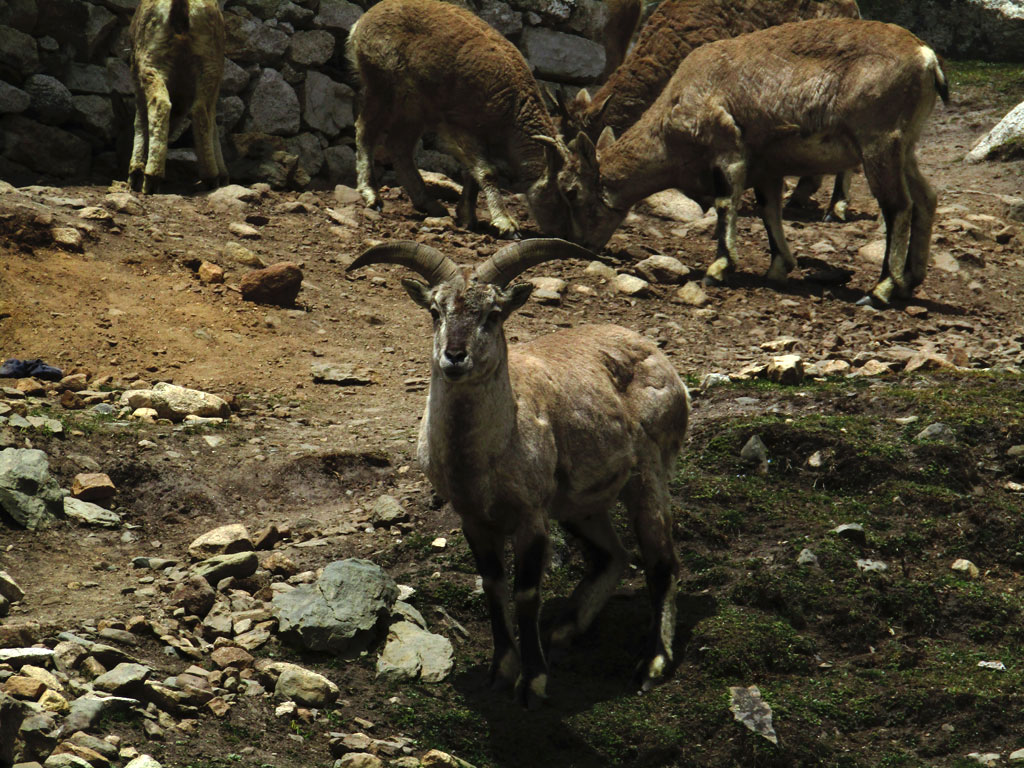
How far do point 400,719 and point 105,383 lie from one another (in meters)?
4.76

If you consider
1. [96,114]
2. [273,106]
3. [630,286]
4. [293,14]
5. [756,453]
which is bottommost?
[630,286]

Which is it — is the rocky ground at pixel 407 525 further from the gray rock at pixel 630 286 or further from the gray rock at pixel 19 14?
the gray rock at pixel 19 14

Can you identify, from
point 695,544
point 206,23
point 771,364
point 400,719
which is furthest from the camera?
point 206,23

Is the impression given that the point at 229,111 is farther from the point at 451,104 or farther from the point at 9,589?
the point at 9,589

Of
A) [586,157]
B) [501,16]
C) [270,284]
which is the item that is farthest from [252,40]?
[270,284]

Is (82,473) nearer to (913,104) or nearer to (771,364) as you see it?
(771,364)

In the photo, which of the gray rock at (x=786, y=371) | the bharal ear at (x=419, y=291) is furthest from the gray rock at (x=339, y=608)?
the gray rock at (x=786, y=371)

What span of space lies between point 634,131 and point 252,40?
4.93 metres

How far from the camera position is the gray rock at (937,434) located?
8273 millimetres

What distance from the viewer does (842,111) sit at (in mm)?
12766

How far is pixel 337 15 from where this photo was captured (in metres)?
16.1

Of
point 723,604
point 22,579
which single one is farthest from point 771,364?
point 22,579

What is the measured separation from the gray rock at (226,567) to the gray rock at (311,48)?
1061 cm

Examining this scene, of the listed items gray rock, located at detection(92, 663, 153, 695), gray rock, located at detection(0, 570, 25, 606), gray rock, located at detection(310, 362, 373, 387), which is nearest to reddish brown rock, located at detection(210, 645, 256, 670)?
gray rock, located at detection(92, 663, 153, 695)
